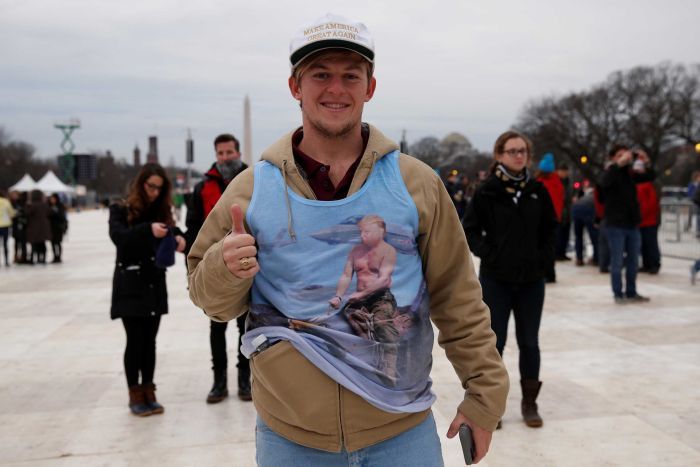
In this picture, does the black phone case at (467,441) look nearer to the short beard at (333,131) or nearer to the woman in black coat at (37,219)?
the short beard at (333,131)

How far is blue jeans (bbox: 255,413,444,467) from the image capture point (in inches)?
76.7

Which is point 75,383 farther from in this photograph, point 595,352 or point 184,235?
point 595,352

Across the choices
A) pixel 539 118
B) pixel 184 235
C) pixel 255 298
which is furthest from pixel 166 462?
pixel 539 118

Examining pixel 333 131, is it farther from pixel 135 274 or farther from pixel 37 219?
pixel 37 219

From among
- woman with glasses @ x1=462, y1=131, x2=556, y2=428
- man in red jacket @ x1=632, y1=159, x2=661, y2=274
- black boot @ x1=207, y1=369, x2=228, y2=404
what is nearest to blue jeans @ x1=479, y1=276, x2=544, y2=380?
woman with glasses @ x1=462, y1=131, x2=556, y2=428

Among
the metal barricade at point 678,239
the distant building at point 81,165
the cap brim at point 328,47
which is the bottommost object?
the metal barricade at point 678,239

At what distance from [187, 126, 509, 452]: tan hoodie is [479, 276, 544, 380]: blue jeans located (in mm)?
2779

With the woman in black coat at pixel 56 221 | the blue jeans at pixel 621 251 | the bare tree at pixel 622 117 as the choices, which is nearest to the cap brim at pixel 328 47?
the blue jeans at pixel 621 251

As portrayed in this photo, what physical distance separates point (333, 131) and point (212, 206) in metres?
3.57

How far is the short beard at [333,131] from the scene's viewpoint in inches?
80.4

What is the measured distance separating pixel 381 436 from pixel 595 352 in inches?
217

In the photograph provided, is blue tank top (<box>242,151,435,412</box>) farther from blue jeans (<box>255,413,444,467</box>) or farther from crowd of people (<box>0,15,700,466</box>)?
blue jeans (<box>255,413,444,467</box>)

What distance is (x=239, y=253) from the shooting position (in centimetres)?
179

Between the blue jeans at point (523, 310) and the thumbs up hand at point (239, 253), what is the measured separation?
334 cm
